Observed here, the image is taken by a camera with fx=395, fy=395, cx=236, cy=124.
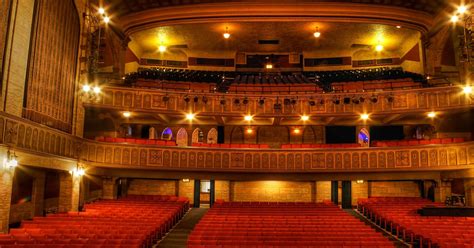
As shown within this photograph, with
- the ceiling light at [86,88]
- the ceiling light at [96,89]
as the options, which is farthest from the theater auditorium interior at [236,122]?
the ceiling light at [96,89]

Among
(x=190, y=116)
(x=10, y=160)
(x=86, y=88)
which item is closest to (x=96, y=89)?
(x=86, y=88)

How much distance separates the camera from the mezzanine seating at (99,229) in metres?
7.92

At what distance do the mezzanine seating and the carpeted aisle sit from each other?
0.23 m

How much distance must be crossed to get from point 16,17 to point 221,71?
43.5ft

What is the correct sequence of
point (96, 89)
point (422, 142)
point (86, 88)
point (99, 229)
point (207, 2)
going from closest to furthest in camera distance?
point (99, 229), point (86, 88), point (96, 89), point (422, 142), point (207, 2)

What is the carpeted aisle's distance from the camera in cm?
1089

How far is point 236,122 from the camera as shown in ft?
61.3

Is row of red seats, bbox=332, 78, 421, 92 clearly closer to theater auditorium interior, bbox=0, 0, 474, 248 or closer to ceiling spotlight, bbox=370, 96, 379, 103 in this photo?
theater auditorium interior, bbox=0, 0, 474, 248

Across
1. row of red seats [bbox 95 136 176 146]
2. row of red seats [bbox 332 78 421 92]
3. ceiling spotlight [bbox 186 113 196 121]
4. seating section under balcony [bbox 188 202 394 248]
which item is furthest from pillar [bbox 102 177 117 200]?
row of red seats [bbox 332 78 421 92]

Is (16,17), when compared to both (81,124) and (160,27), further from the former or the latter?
(160,27)

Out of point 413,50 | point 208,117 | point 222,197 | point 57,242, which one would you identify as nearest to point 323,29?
point 413,50

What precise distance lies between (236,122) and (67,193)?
26.6 feet

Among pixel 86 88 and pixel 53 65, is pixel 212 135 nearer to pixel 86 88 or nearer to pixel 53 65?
pixel 86 88

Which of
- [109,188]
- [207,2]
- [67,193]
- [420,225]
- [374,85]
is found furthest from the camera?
[374,85]
